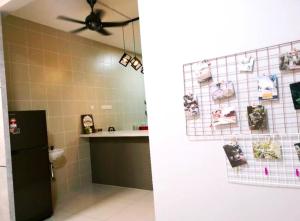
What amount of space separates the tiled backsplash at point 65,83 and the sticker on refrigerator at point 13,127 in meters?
0.72

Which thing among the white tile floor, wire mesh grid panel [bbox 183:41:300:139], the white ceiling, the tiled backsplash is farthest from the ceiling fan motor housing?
the white tile floor

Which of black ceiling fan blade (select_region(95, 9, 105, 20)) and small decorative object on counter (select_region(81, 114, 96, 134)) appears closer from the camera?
black ceiling fan blade (select_region(95, 9, 105, 20))

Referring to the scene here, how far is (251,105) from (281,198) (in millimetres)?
408

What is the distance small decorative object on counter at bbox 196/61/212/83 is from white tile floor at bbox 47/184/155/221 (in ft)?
6.54

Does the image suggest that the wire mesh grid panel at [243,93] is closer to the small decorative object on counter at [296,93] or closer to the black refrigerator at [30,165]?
the small decorative object on counter at [296,93]

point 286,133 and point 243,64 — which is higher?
point 243,64

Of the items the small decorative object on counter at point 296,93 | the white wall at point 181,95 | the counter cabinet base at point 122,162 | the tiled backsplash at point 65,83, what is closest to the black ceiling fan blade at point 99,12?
the tiled backsplash at point 65,83

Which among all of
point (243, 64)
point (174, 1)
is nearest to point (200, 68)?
point (243, 64)

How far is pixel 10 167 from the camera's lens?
2.28m

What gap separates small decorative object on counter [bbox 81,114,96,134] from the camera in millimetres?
4016

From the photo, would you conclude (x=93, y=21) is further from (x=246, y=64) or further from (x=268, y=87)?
(x=268, y=87)

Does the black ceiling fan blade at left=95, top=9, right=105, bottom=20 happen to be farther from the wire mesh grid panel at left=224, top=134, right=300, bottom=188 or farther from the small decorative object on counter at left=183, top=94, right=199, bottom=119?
the wire mesh grid panel at left=224, top=134, right=300, bottom=188

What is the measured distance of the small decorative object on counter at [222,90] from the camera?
106 centimetres

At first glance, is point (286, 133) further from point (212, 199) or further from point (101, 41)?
point (101, 41)
